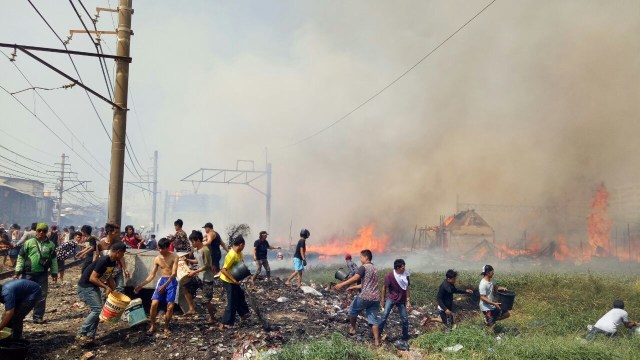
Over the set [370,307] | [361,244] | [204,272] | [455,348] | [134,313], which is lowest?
[455,348]

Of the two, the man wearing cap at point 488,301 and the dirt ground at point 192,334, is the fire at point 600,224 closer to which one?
the man wearing cap at point 488,301

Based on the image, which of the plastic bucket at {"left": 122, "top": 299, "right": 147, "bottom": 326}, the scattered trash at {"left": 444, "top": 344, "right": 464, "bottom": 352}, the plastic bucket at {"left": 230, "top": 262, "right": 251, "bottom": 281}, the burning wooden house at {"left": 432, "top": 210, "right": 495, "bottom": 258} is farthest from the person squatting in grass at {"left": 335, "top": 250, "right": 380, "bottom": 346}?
the burning wooden house at {"left": 432, "top": 210, "right": 495, "bottom": 258}

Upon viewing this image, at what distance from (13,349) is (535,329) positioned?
9305 millimetres

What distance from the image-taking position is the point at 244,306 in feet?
24.6

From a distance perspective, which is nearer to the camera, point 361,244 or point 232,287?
point 232,287

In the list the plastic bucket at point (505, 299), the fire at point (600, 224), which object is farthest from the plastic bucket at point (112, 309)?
the fire at point (600, 224)

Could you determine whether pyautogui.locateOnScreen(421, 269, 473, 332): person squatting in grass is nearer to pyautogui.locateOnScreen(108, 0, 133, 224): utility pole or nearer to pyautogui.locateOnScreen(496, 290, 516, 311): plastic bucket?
pyautogui.locateOnScreen(496, 290, 516, 311): plastic bucket

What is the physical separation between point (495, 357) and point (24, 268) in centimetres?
749

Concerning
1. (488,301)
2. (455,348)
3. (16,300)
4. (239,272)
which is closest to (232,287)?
(239,272)

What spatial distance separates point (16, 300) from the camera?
534 cm

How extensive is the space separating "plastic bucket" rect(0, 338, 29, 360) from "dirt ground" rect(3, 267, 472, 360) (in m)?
0.55

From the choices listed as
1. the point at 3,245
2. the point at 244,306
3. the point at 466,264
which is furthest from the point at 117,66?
the point at 466,264

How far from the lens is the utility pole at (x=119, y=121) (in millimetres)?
9867

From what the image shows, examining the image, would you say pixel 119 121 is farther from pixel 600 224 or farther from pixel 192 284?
pixel 600 224
